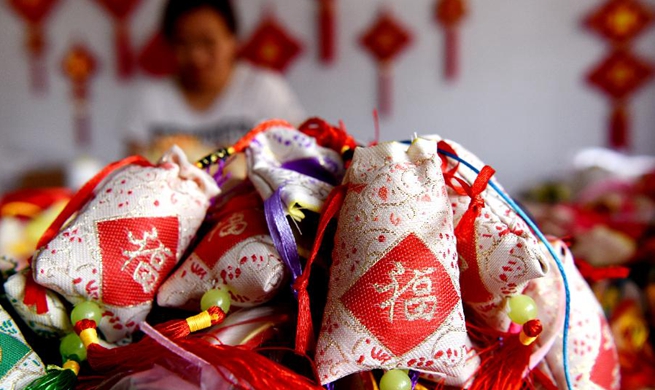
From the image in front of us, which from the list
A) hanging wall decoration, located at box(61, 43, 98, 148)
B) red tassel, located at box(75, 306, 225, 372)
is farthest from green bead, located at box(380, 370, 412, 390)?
hanging wall decoration, located at box(61, 43, 98, 148)

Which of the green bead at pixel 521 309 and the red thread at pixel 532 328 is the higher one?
the green bead at pixel 521 309

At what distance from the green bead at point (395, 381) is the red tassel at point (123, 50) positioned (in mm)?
2218

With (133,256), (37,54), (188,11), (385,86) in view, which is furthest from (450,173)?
(37,54)

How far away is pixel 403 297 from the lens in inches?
15.3

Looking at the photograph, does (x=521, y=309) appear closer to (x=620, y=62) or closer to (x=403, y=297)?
(x=403, y=297)

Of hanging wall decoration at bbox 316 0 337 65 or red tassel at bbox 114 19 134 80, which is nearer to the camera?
hanging wall decoration at bbox 316 0 337 65

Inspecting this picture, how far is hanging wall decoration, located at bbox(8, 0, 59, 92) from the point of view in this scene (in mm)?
2309

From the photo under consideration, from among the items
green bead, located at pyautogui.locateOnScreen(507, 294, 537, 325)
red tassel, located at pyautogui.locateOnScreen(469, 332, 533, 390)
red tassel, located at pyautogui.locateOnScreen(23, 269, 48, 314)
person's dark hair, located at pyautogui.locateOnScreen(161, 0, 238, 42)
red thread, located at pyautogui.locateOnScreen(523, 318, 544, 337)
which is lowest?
red tassel, located at pyautogui.locateOnScreen(469, 332, 533, 390)

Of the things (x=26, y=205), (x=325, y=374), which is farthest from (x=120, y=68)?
(x=325, y=374)

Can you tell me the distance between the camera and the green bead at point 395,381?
0.40 meters

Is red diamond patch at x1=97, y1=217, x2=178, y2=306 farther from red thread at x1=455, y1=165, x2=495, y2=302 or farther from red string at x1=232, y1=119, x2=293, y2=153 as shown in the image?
red thread at x1=455, y1=165, x2=495, y2=302

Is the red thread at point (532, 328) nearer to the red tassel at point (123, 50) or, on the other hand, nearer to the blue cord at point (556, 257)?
the blue cord at point (556, 257)

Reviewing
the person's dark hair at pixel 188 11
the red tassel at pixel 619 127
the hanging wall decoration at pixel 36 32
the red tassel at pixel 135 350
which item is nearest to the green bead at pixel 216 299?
the red tassel at pixel 135 350

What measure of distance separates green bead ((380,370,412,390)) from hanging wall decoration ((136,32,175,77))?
2.15 metres
